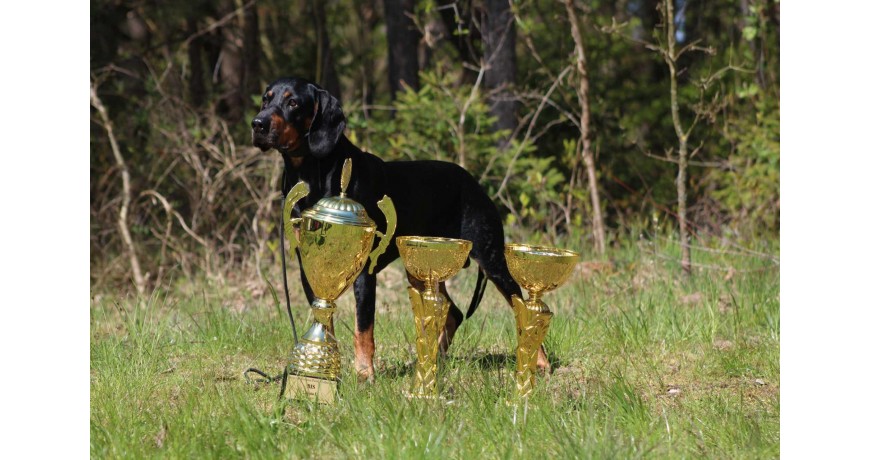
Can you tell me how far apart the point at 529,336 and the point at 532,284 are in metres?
0.22

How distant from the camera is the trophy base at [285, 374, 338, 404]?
349 centimetres

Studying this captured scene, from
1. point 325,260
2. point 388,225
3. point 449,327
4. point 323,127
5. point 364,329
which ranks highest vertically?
point 323,127

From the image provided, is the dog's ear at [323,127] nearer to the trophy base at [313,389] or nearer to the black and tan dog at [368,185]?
the black and tan dog at [368,185]

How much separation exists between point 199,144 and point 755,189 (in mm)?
5475

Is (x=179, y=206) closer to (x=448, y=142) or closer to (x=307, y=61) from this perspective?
(x=448, y=142)

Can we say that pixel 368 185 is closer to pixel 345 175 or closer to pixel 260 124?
pixel 345 175

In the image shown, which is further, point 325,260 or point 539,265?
point 325,260

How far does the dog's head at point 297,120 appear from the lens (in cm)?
357

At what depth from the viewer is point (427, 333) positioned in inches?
137

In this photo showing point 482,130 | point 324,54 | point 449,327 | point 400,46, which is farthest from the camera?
point 324,54

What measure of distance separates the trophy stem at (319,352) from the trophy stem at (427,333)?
348mm

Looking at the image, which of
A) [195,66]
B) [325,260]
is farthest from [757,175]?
[195,66]

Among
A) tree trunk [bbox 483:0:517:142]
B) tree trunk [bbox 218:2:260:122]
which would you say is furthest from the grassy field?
tree trunk [bbox 218:2:260:122]

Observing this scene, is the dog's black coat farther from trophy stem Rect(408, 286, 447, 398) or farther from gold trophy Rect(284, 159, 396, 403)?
trophy stem Rect(408, 286, 447, 398)
